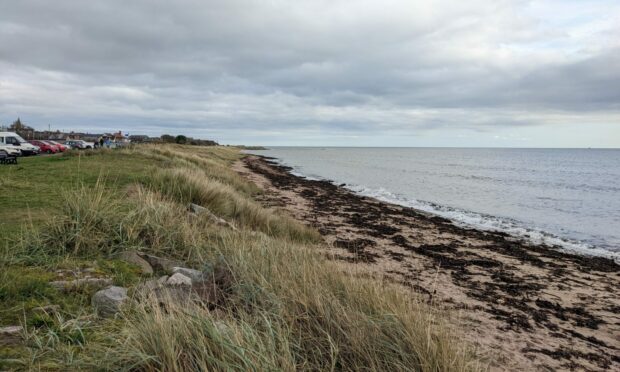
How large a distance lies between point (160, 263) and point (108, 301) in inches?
73.3

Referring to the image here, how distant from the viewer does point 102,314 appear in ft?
13.4

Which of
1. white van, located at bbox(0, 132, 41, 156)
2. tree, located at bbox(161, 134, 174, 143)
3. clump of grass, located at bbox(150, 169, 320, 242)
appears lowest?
clump of grass, located at bbox(150, 169, 320, 242)

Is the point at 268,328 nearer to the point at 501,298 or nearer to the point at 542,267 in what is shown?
the point at 501,298

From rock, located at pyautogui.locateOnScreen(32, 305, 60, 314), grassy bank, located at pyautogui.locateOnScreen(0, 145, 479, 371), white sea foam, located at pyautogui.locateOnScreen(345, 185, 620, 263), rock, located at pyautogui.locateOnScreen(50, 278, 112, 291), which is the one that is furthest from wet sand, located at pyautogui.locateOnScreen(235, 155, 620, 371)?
rock, located at pyautogui.locateOnScreen(32, 305, 60, 314)

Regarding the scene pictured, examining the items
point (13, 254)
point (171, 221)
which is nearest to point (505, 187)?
point (171, 221)

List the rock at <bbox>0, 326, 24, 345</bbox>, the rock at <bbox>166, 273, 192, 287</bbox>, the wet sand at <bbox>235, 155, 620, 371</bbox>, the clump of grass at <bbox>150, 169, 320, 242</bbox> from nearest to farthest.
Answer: the rock at <bbox>0, 326, 24, 345</bbox> → the rock at <bbox>166, 273, 192, 287</bbox> → the wet sand at <bbox>235, 155, 620, 371</bbox> → the clump of grass at <bbox>150, 169, 320, 242</bbox>

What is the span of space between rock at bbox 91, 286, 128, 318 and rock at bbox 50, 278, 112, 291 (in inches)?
21.9

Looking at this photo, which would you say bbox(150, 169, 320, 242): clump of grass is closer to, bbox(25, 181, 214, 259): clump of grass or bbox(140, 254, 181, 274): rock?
bbox(25, 181, 214, 259): clump of grass

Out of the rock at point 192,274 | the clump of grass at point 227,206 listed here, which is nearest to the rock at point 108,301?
the rock at point 192,274

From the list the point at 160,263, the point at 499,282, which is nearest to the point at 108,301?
the point at 160,263

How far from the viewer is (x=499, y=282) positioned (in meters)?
10.0

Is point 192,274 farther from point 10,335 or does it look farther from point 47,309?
point 10,335

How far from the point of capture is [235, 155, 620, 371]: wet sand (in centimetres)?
629

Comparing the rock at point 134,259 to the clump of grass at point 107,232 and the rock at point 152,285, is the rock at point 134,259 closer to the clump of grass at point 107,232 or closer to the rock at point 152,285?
the clump of grass at point 107,232
